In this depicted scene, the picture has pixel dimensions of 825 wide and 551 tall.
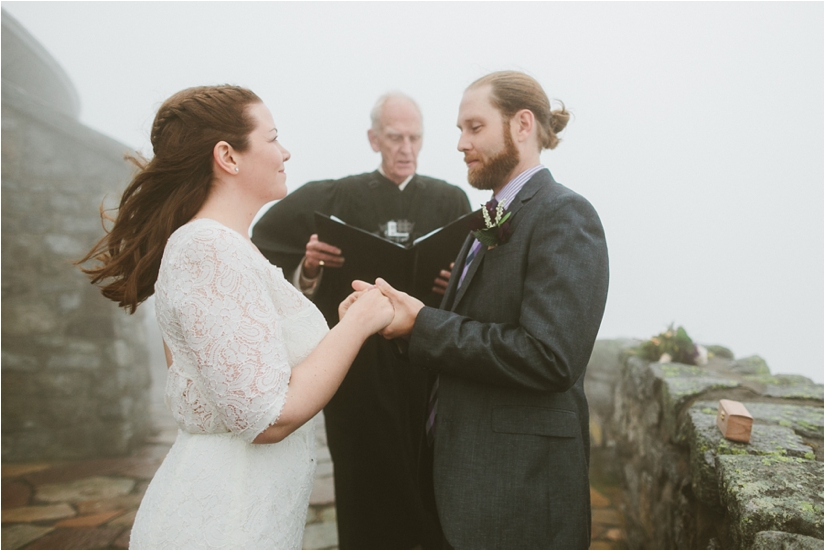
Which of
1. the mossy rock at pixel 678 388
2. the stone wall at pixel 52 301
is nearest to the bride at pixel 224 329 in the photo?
the mossy rock at pixel 678 388

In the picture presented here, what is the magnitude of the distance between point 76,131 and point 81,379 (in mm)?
2045

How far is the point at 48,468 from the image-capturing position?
13.3ft

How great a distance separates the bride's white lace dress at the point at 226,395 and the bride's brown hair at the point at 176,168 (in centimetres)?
15

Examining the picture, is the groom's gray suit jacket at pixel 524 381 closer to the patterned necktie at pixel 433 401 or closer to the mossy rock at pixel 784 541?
the patterned necktie at pixel 433 401

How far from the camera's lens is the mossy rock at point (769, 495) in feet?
4.37

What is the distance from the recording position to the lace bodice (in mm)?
1124

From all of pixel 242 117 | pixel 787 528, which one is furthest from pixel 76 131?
pixel 787 528

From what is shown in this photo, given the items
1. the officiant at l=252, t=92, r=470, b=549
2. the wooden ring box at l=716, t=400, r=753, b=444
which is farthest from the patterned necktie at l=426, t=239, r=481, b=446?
the wooden ring box at l=716, t=400, r=753, b=444

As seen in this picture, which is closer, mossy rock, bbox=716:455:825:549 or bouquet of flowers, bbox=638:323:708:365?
mossy rock, bbox=716:455:825:549

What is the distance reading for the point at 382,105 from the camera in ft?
9.45

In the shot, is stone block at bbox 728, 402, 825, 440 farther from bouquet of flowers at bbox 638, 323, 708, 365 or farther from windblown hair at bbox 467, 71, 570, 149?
windblown hair at bbox 467, 71, 570, 149

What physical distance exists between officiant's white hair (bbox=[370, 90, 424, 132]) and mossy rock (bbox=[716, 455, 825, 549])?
7.12 ft

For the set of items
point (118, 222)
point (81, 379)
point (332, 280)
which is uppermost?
point (118, 222)

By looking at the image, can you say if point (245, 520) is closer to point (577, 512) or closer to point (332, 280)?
point (577, 512)
